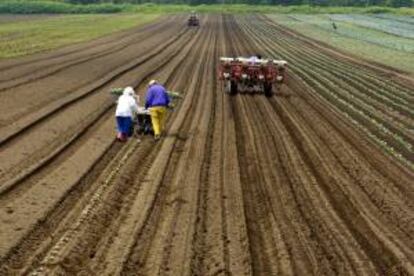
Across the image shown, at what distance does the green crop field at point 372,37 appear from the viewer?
138 feet

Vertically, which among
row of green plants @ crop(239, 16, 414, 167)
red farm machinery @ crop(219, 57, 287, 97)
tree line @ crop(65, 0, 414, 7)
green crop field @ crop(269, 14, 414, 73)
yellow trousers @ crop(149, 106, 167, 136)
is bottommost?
tree line @ crop(65, 0, 414, 7)

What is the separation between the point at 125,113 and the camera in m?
16.6

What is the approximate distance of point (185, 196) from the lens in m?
12.3

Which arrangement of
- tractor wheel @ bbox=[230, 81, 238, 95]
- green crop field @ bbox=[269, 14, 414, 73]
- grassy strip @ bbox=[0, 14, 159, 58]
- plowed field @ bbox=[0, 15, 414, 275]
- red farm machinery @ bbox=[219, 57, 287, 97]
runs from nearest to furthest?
plowed field @ bbox=[0, 15, 414, 275]
red farm machinery @ bbox=[219, 57, 287, 97]
tractor wheel @ bbox=[230, 81, 238, 95]
grassy strip @ bbox=[0, 14, 159, 58]
green crop field @ bbox=[269, 14, 414, 73]

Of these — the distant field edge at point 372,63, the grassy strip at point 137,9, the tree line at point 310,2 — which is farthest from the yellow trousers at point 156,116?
the tree line at point 310,2

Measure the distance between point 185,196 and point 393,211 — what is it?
362cm

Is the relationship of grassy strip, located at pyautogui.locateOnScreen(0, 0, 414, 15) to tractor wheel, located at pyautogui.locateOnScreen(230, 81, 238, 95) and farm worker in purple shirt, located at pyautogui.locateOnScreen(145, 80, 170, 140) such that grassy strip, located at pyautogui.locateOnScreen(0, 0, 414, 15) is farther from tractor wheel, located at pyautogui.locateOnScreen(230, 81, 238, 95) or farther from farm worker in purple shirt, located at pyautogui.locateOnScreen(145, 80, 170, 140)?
farm worker in purple shirt, located at pyautogui.locateOnScreen(145, 80, 170, 140)

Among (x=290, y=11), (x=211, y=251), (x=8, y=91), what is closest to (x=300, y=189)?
(x=211, y=251)

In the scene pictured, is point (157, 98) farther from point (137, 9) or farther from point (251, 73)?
point (137, 9)

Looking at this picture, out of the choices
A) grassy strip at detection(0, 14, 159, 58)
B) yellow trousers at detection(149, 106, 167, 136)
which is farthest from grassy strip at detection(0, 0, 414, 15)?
yellow trousers at detection(149, 106, 167, 136)

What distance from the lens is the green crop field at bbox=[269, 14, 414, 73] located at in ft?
Result: 138

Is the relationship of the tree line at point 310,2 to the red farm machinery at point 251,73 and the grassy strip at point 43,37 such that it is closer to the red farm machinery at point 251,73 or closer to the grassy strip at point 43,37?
the grassy strip at point 43,37

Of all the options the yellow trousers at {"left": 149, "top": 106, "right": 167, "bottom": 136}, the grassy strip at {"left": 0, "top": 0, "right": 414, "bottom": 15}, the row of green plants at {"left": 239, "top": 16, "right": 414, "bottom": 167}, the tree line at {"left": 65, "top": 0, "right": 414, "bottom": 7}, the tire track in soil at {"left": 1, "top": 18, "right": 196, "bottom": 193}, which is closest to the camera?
the tire track in soil at {"left": 1, "top": 18, "right": 196, "bottom": 193}

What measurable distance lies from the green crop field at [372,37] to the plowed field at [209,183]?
→ 1564cm
